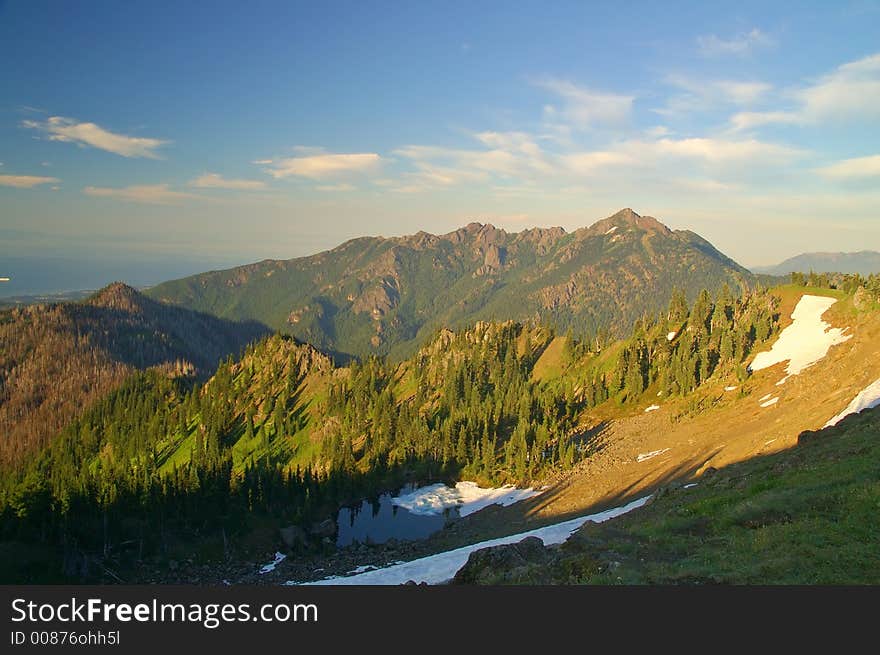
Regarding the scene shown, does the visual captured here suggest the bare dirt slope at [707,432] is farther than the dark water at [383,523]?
No

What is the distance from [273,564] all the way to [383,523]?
2178 cm

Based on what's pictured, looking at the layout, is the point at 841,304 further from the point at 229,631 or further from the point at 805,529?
the point at 229,631

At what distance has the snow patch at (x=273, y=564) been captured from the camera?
6888 centimetres

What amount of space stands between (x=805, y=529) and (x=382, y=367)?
166m

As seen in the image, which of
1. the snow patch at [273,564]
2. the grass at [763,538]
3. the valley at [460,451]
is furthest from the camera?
the snow patch at [273,564]

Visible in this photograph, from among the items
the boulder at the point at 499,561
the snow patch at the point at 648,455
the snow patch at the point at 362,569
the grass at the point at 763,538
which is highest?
the grass at the point at 763,538

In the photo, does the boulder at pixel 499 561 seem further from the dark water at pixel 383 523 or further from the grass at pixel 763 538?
the dark water at pixel 383 523

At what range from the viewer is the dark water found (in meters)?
81.5

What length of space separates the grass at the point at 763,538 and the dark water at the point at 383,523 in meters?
56.0

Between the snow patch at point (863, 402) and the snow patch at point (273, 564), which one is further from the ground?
the snow patch at point (863, 402)

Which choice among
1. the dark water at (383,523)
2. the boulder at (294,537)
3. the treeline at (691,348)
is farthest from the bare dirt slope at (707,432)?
the boulder at (294,537)

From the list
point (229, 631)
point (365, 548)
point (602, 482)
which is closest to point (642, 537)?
point (229, 631)

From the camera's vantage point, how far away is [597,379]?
11838 cm

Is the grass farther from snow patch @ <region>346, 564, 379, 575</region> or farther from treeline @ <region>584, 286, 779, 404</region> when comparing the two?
treeline @ <region>584, 286, 779, 404</region>
